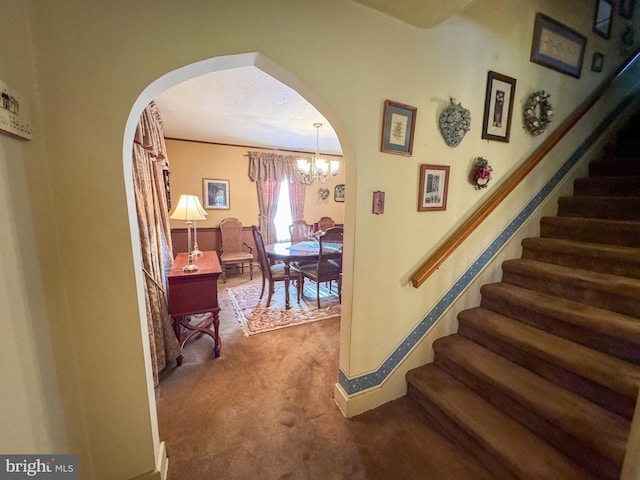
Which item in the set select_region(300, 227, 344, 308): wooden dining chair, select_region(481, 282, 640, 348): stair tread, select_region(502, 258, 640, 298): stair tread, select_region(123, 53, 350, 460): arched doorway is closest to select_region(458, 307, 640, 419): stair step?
select_region(481, 282, 640, 348): stair tread

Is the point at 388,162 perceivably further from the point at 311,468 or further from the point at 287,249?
the point at 287,249

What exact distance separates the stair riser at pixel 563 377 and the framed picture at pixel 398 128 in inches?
56.1

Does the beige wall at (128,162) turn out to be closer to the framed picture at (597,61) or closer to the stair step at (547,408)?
the stair step at (547,408)

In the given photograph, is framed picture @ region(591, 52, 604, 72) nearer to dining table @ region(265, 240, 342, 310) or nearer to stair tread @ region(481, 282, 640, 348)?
stair tread @ region(481, 282, 640, 348)

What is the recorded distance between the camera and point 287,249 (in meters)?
3.61

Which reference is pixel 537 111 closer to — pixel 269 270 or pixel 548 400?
pixel 548 400

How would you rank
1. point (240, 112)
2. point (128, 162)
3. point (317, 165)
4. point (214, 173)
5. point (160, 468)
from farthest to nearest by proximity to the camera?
point (214, 173), point (317, 165), point (240, 112), point (160, 468), point (128, 162)

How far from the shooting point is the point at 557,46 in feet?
6.60

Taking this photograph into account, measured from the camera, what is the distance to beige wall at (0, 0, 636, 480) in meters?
0.85

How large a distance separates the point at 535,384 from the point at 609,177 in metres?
1.99

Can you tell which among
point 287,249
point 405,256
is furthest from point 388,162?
point 287,249

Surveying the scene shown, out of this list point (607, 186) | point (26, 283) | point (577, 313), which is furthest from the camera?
point (607, 186)

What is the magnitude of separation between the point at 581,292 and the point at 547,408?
837 millimetres

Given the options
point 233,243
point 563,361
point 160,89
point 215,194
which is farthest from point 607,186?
point 215,194
